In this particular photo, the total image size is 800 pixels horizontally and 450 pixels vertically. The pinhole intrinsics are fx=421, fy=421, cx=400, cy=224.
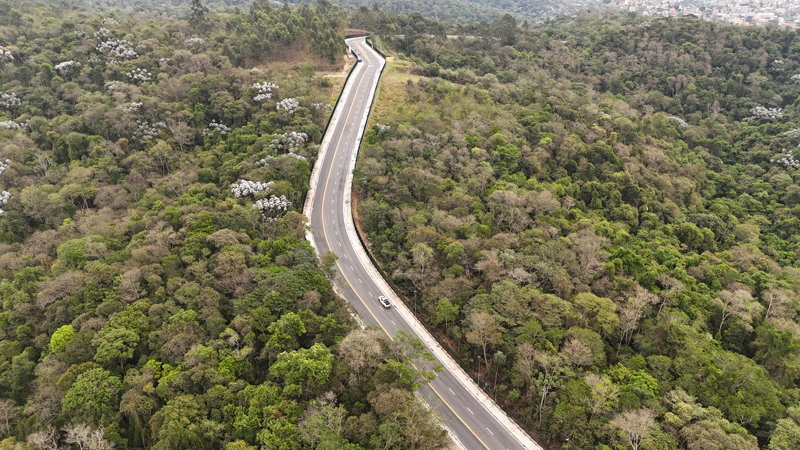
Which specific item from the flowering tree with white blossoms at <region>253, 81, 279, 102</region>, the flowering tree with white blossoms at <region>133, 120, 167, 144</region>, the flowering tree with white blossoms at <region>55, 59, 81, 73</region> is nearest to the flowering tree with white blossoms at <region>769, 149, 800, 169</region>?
the flowering tree with white blossoms at <region>253, 81, 279, 102</region>

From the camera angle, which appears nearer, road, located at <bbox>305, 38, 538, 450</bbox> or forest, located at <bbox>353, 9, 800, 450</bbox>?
forest, located at <bbox>353, 9, 800, 450</bbox>

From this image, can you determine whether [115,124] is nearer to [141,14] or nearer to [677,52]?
[141,14]

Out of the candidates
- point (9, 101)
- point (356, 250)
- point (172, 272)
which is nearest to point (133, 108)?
point (9, 101)

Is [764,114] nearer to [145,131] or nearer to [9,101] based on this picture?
[145,131]

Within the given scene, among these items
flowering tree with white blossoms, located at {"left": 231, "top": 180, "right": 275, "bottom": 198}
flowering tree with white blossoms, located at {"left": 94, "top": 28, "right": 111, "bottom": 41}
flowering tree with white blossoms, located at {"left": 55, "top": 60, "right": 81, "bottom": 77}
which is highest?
flowering tree with white blossoms, located at {"left": 94, "top": 28, "right": 111, "bottom": 41}

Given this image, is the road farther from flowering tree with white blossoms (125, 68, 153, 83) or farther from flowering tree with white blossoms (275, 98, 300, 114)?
flowering tree with white blossoms (125, 68, 153, 83)
